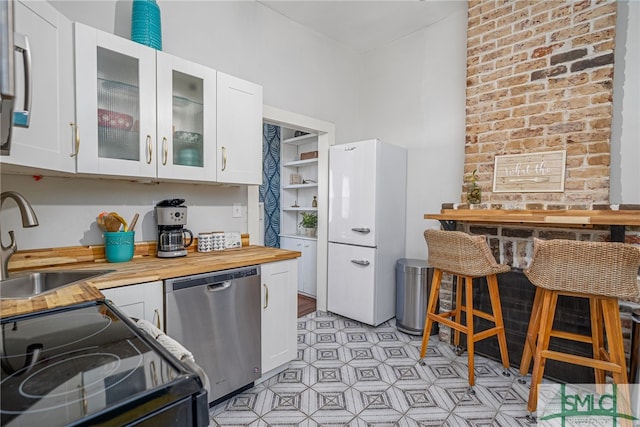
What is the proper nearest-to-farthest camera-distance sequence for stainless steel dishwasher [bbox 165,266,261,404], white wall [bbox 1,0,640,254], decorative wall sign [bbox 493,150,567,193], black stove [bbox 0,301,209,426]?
1. black stove [bbox 0,301,209,426]
2. stainless steel dishwasher [bbox 165,266,261,404]
3. white wall [bbox 1,0,640,254]
4. decorative wall sign [bbox 493,150,567,193]

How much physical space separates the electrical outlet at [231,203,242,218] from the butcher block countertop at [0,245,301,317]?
36 centimetres

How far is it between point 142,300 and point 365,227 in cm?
200

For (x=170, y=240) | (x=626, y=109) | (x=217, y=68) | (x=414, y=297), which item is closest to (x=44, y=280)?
(x=170, y=240)

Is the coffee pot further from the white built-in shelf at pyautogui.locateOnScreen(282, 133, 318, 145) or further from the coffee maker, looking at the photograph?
the white built-in shelf at pyautogui.locateOnScreen(282, 133, 318, 145)

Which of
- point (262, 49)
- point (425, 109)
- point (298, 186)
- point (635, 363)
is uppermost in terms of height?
point (262, 49)

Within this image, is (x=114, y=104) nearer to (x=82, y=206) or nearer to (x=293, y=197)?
(x=82, y=206)

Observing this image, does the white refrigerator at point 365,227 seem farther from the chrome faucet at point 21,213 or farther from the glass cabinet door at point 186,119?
the chrome faucet at point 21,213

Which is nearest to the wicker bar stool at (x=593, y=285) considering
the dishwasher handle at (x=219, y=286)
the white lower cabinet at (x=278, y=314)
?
the white lower cabinet at (x=278, y=314)

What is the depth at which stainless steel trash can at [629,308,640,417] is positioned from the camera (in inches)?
68.6

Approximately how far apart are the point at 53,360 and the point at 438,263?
2173mm

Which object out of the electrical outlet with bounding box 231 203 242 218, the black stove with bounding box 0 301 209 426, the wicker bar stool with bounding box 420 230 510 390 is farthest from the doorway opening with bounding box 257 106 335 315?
the black stove with bounding box 0 301 209 426

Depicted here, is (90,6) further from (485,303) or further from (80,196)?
(485,303)

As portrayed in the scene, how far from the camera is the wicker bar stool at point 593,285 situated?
151 centimetres

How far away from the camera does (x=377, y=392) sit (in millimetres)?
2031
